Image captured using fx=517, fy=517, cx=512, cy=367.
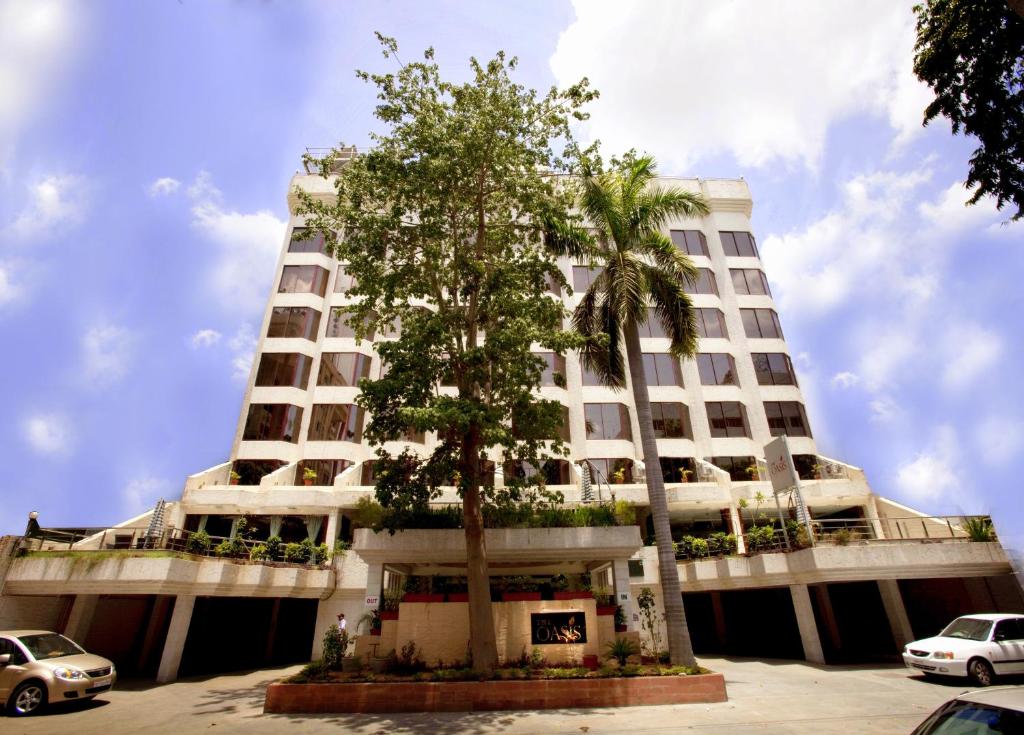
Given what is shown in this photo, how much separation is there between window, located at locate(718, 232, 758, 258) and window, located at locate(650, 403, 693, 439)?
39.2ft

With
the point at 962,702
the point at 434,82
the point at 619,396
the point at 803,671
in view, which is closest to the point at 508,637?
the point at 803,671

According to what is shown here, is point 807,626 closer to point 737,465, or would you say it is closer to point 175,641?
point 737,465

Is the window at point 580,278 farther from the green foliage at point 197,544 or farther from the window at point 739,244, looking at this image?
the green foliage at point 197,544

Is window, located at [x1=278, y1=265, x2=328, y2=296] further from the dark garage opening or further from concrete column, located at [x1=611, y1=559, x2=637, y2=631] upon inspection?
concrete column, located at [x1=611, y1=559, x2=637, y2=631]

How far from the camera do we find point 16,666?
12227mm

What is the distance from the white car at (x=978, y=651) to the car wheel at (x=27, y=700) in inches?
869

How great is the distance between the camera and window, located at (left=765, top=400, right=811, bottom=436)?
99.1ft

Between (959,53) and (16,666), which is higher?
(959,53)

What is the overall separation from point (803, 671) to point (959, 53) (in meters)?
18.6

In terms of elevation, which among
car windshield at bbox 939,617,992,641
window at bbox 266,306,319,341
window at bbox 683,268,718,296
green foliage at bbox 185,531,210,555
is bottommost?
car windshield at bbox 939,617,992,641

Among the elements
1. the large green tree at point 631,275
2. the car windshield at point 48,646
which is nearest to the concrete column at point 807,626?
the large green tree at point 631,275

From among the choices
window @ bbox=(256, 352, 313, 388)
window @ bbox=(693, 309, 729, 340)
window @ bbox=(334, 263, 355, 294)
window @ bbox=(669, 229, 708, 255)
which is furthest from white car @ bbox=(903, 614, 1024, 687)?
window @ bbox=(334, 263, 355, 294)

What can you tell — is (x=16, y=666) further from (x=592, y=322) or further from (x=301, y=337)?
(x=301, y=337)

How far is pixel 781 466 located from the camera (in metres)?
19.5
